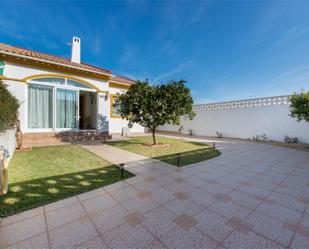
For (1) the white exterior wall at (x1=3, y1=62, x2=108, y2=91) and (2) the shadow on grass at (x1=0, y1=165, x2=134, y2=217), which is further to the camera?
(1) the white exterior wall at (x1=3, y1=62, x2=108, y2=91)

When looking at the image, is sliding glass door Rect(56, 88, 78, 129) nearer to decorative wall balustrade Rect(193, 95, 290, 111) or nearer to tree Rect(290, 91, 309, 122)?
decorative wall balustrade Rect(193, 95, 290, 111)

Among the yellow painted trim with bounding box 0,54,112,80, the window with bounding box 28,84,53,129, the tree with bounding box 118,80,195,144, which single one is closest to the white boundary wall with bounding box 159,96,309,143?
the tree with bounding box 118,80,195,144

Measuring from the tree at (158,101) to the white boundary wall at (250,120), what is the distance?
23.2 feet

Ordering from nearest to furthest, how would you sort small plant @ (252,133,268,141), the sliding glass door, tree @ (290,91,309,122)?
tree @ (290,91,309,122) → the sliding glass door → small plant @ (252,133,268,141)

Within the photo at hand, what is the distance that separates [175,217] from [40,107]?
9.13 metres

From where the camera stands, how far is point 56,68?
Answer: 828cm

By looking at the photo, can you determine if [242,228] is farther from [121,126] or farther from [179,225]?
[121,126]

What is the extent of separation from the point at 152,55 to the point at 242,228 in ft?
46.1

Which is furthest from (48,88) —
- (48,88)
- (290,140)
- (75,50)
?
(290,140)

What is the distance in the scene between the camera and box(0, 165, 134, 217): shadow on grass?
260 centimetres

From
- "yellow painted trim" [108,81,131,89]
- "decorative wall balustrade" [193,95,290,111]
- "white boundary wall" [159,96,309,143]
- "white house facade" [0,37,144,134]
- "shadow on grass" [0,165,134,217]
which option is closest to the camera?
"shadow on grass" [0,165,134,217]

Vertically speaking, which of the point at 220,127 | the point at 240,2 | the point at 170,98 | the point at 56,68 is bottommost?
the point at 220,127

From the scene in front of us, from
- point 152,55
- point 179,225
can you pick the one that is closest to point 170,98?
point 179,225

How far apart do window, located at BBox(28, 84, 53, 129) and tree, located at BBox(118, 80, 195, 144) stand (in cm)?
447
